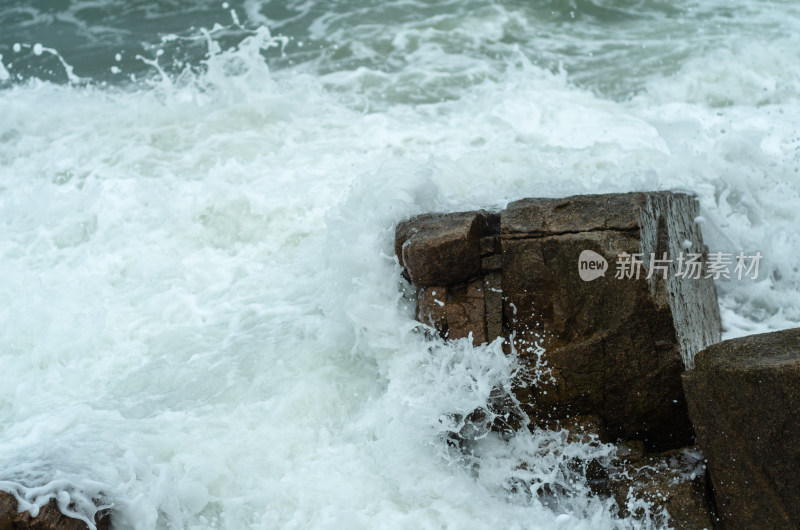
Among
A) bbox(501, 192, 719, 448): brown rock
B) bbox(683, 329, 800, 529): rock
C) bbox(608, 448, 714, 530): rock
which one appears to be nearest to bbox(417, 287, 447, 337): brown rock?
bbox(501, 192, 719, 448): brown rock

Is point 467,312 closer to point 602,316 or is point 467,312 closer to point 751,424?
point 602,316

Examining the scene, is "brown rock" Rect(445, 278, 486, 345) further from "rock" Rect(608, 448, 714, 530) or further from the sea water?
"rock" Rect(608, 448, 714, 530)

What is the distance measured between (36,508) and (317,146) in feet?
14.0

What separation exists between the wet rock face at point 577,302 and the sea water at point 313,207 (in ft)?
0.61

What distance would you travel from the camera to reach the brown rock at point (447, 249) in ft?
12.9

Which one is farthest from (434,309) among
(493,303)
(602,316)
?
(602,316)

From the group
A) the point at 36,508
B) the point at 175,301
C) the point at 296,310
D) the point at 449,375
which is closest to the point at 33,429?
the point at 36,508

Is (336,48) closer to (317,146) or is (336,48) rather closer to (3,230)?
(317,146)

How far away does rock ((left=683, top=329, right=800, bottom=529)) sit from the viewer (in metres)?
2.88

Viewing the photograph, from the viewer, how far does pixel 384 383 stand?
13.8 ft

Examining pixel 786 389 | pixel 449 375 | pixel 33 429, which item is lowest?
pixel 33 429

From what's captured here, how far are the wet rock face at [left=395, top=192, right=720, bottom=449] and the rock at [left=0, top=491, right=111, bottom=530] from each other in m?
1.96

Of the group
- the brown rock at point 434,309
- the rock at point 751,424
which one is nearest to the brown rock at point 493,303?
the brown rock at point 434,309

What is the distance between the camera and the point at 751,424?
298 centimetres
